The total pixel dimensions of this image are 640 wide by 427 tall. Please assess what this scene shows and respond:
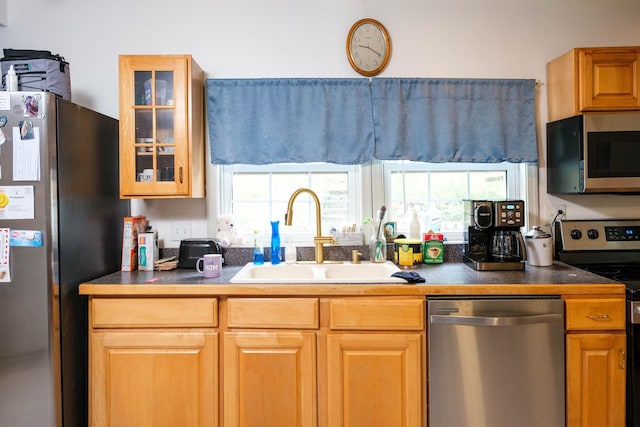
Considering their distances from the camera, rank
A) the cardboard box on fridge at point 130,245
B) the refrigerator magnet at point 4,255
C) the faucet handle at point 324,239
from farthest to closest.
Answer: the faucet handle at point 324,239 → the cardboard box on fridge at point 130,245 → the refrigerator magnet at point 4,255

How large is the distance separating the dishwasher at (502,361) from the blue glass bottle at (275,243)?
94cm

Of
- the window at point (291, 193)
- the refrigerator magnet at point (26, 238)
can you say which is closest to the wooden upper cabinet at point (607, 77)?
the window at point (291, 193)

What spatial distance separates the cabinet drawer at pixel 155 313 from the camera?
1.84 m

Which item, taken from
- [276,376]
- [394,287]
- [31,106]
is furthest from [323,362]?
[31,106]

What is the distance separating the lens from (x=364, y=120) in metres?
2.38

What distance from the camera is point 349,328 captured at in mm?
1828

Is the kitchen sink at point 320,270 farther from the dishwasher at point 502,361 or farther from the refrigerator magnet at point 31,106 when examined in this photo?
the refrigerator magnet at point 31,106

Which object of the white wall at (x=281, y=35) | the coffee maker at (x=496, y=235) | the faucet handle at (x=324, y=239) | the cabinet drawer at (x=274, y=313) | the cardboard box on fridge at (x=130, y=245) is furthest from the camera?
the white wall at (x=281, y=35)

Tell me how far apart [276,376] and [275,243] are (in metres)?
0.76

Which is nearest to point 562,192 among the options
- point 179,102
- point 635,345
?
point 635,345

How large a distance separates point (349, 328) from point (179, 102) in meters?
1.41

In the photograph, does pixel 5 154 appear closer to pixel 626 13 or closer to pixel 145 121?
pixel 145 121

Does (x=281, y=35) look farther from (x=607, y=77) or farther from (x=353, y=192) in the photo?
(x=607, y=77)

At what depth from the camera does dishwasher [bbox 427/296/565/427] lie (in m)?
1.77
